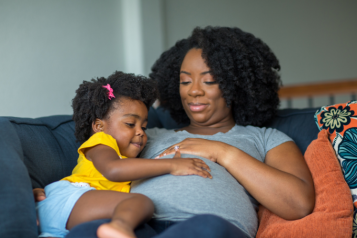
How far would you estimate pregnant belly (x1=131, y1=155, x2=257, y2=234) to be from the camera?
3.84 ft

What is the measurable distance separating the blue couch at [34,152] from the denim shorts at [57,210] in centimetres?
10

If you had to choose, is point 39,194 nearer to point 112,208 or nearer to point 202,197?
point 112,208

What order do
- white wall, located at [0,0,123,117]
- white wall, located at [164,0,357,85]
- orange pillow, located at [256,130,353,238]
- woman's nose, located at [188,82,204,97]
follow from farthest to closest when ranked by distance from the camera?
white wall, located at [164,0,357,85], white wall, located at [0,0,123,117], woman's nose, located at [188,82,204,97], orange pillow, located at [256,130,353,238]

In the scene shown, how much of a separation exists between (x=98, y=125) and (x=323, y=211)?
1.02m

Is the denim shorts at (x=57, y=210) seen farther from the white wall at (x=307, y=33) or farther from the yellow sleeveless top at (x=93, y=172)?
the white wall at (x=307, y=33)

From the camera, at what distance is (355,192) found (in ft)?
4.37

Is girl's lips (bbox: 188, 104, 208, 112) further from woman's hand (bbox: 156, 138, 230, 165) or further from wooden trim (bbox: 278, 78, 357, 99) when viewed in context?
wooden trim (bbox: 278, 78, 357, 99)

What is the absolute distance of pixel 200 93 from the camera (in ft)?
5.49

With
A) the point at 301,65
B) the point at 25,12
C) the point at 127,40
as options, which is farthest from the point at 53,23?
the point at 301,65

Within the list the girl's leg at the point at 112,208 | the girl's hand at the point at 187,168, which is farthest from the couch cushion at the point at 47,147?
the girl's hand at the point at 187,168

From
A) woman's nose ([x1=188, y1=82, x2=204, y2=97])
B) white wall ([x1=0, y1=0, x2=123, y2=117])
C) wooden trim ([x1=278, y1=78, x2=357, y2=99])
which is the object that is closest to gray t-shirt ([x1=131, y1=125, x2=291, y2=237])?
woman's nose ([x1=188, y1=82, x2=204, y2=97])

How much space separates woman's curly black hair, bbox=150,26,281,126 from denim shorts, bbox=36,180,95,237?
3.05 feet

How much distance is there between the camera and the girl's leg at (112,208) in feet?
3.19

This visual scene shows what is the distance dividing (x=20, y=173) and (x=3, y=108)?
994mm
